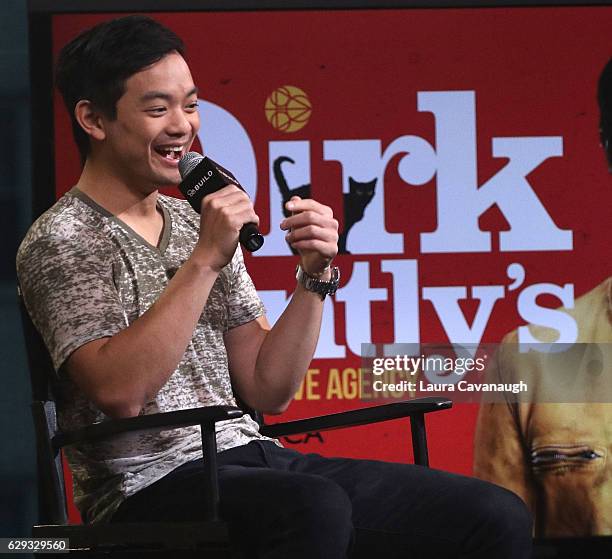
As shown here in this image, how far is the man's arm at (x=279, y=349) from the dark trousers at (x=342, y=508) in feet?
0.40

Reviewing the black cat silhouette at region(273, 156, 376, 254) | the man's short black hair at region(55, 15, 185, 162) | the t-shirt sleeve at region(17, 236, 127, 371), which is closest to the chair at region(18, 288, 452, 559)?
the t-shirt sleeve at region(17, 236, 127, 371)

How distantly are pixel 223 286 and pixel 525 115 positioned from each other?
5.24 ft

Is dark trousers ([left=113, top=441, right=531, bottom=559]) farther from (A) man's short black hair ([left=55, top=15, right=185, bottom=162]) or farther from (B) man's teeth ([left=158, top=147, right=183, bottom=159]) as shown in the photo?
(A) man's short black hair ([left=55, top=15, right=185, bottom=162])

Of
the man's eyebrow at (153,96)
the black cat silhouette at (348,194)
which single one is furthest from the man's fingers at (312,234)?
the black cat silhouette at (348,194)

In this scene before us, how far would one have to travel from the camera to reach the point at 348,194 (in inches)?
132

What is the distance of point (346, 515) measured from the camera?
172 cm

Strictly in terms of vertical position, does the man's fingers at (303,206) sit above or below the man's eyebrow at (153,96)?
below

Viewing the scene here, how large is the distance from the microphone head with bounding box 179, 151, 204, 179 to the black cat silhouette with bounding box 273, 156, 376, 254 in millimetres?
1419

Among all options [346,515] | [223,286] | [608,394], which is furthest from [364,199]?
[346,515]

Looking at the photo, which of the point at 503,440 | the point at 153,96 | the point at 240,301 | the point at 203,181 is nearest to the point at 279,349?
the point at 240,301

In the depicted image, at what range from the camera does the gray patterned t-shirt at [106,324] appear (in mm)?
1840

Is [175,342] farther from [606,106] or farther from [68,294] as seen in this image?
[606,106]

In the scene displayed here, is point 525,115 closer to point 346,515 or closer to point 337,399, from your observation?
point 337,399

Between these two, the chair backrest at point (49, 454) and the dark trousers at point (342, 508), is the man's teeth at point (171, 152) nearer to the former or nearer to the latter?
the chair backrest at point (49, 454)
